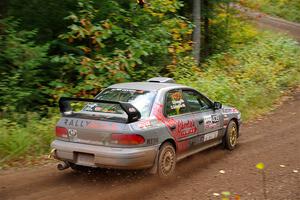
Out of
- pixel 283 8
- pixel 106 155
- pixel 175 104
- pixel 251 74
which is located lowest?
pixel 106 155

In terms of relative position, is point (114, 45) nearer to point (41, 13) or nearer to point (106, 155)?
point (41, 13)

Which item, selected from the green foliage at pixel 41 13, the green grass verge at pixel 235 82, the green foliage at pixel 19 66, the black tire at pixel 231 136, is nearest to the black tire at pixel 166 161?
the black tire at pixel 231 136

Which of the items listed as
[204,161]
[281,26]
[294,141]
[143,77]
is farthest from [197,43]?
[281,26]

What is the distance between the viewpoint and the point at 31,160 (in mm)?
7949

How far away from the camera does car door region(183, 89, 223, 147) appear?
25.3ft

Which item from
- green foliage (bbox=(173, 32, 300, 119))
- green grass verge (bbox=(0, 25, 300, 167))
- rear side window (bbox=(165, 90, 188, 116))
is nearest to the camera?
rear side window (bbox=(165, 90, 188, 116))

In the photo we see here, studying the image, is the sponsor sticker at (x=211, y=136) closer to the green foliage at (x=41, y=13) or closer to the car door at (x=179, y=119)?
the car door at (x=179, y=119)

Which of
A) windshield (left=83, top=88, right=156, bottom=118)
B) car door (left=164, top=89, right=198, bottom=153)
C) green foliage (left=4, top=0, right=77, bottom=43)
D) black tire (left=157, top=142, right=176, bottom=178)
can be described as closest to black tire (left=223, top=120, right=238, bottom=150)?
car door (left=164, top=89, right=198, bottom=153)

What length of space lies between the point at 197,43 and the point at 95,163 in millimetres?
10499

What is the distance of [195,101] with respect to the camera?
802 cm

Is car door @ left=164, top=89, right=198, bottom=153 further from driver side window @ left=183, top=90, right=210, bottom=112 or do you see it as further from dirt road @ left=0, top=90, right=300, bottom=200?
dirt road @ left=0, top=90, right=300, bottom=200

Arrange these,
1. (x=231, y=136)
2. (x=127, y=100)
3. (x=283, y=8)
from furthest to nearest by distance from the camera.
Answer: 1. (x=283, y=8)
2. (x=231, y=136)
3. (x=127, y=100)

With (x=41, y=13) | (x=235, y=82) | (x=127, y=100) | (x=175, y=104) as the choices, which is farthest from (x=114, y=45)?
(x=127, y=100)

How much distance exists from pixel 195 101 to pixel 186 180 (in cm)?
180
